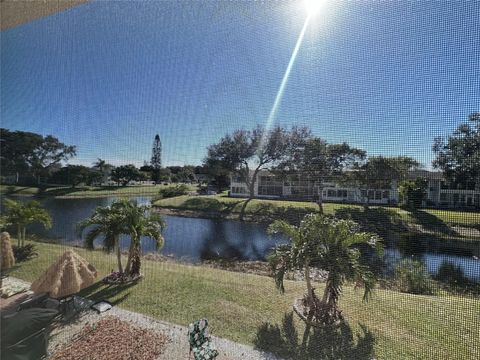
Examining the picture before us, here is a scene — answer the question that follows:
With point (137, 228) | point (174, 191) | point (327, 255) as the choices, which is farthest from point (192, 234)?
point (327, 255)

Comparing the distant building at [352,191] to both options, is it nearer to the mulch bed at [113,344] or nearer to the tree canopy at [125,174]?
the tree canopy at [125,174]

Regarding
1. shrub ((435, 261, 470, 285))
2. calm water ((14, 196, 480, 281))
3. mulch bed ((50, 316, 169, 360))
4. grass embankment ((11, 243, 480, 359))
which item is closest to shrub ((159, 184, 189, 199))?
calm water ((14, 196, 480, 281))

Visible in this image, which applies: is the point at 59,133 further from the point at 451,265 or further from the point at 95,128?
the point at 451,265

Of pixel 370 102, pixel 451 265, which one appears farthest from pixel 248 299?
pixel 370 102

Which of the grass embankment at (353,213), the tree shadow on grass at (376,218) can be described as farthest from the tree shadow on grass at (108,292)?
the tree shadow on grass at (376,218)

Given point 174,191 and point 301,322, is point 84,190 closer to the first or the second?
point 174,191

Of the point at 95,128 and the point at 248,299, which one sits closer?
the point at 248,299
